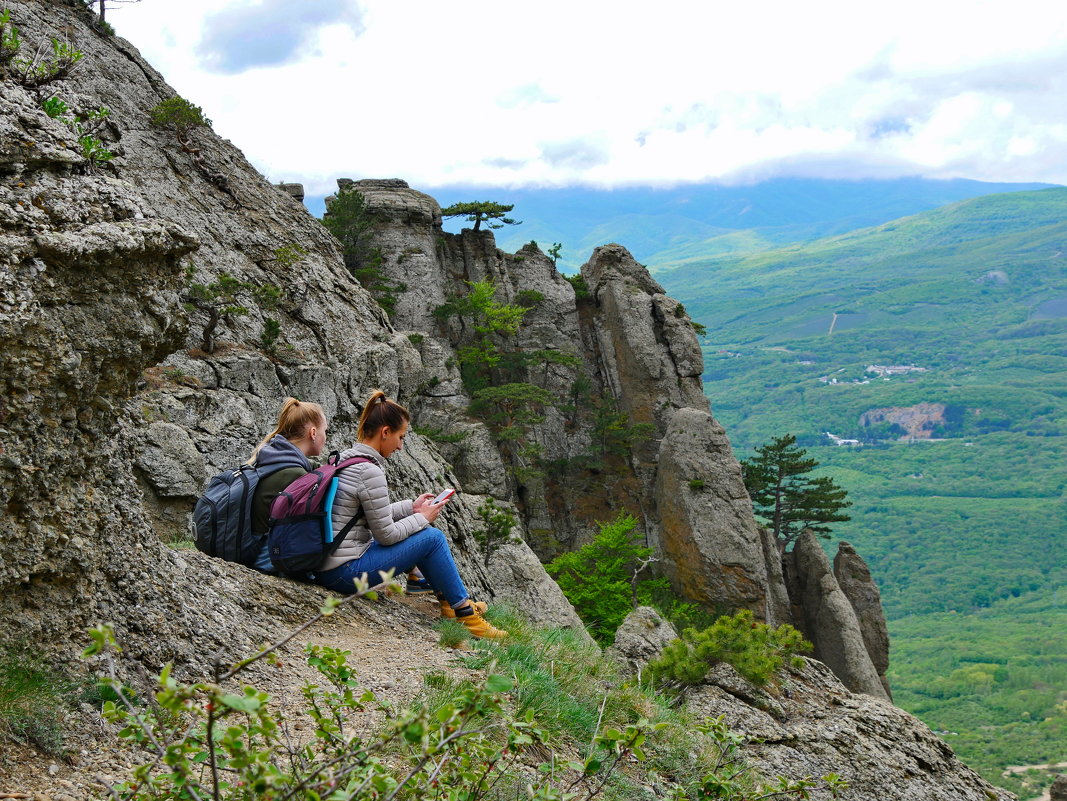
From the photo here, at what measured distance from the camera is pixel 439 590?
23.9 ft

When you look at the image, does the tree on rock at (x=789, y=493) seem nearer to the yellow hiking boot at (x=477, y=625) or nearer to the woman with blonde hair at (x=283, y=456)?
the yellow hiking boot at (x=477, y=625)

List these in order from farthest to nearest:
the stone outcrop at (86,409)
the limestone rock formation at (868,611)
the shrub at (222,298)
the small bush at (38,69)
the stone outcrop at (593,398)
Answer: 1. the limestone rock formation at (868,611)
2. the stone outcrop at (593,398)
3. the shrub at (222,298)
4. the small bush at (38,69)
5. the stone outcrop at (86,409)

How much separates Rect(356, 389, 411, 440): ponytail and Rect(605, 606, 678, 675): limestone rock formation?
598 centimetres

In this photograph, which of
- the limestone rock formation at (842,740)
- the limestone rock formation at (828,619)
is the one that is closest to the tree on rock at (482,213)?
Result: the limestone rock formation at (828,619)

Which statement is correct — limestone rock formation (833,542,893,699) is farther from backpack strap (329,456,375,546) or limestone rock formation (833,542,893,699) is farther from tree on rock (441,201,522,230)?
backpack strap (329,456,375,546)

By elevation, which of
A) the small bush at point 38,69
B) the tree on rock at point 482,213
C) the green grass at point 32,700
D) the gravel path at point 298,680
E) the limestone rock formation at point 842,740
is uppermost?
the tree on rock at point 482,213

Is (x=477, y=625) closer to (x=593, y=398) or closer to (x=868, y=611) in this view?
(x=868, y=611)

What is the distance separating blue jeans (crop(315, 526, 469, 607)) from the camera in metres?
6.82

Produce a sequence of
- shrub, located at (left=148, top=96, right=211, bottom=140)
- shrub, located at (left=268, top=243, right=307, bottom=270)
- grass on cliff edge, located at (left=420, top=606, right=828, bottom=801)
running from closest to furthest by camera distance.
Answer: grass on cliff edge, located at (left=420, top=606, right=828, bottom=801), shrub, located at (left=268, top=243, right=307, bottom=270), shrub, located at (left=148, top=96, right=211, bottom=140)

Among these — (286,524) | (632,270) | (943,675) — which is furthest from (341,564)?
(943,675)

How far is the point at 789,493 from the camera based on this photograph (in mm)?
39562

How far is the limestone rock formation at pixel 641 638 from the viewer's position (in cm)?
1194

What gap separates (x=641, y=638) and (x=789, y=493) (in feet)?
96.1

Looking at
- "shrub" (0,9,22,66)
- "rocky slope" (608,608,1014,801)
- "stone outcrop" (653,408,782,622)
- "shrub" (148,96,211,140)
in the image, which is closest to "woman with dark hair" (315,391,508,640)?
"rocky slope" (608,608,1014,801)
